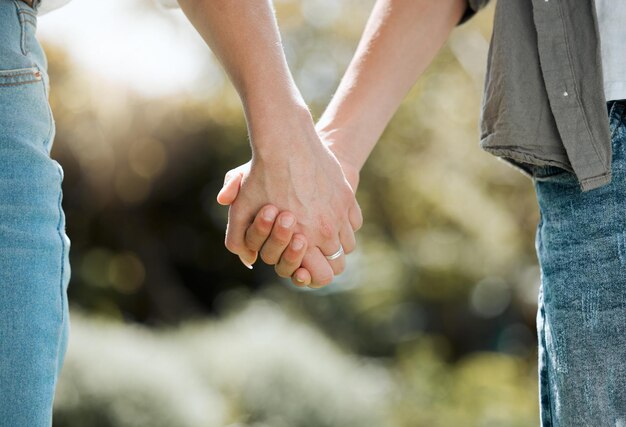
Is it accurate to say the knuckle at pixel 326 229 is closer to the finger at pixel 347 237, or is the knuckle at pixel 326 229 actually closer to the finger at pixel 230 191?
the finger at pixel 347 237

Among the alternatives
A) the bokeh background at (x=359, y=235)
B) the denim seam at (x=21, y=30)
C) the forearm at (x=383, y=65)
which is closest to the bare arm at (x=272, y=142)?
the forearm at (x=383, y=65)

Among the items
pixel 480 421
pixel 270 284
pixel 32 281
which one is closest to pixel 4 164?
pixel 32 281

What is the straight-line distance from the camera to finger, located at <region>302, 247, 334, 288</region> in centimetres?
178

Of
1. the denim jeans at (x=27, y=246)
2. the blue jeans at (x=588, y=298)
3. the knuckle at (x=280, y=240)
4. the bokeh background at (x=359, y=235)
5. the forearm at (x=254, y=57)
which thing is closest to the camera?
the denim jeans at (x=27, y=246)

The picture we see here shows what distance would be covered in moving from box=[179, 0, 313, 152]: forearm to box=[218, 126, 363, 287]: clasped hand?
0.06 metres

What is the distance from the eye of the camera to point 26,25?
1383mm

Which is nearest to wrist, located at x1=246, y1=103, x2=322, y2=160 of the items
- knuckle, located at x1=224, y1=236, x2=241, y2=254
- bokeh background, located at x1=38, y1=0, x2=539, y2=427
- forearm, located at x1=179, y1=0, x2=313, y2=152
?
forearm, located at x1=179, y1=0, x2=313, y2=152

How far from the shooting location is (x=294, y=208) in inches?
67.4

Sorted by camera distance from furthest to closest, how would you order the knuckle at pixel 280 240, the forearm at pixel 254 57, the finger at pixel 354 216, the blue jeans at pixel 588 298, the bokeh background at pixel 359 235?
the bokeh background at pixel 359 235
the finger at pixel 354 216
the knuckle at pixel 280 240
the forearm at pixel 254 57
the blue jeans at pixel 588 298

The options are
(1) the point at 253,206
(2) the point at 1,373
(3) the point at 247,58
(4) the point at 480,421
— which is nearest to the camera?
(2) the point at 1,373

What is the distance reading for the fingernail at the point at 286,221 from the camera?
1678 millimetres

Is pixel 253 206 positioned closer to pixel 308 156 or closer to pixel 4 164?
pixel 308 156

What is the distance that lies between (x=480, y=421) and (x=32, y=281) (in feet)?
16.1

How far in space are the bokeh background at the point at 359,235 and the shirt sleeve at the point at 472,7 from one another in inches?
161
